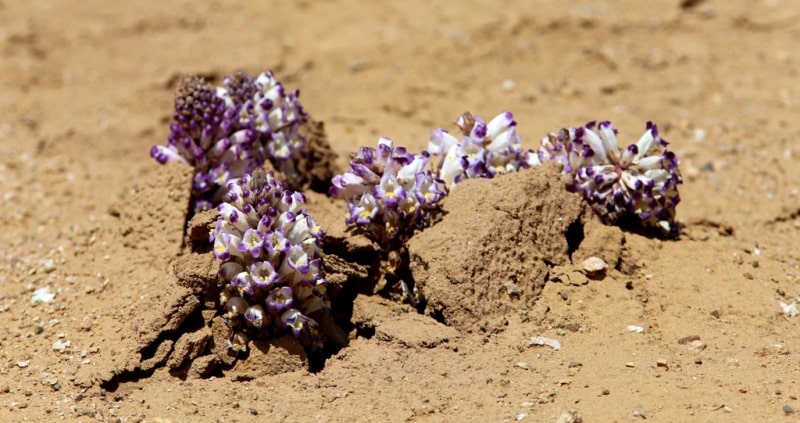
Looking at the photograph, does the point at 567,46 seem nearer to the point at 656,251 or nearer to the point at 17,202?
the point at 656,251

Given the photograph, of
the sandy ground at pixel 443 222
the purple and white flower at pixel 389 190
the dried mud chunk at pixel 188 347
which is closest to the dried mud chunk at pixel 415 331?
the sandy ground at pixel 443 222

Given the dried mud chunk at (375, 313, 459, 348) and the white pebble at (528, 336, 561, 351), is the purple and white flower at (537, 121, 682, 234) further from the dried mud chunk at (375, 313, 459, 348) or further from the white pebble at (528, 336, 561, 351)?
the dried mud chunk at (375, 313, 459, 348)

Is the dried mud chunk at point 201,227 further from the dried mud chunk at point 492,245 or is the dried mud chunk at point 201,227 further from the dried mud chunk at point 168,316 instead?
the dried mud chunk at point 492,245

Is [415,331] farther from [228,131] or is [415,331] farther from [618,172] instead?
[228,131]

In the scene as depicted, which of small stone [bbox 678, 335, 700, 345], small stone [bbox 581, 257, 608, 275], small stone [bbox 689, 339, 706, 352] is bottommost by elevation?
small stone [bbox 689, 339, 706, 352]

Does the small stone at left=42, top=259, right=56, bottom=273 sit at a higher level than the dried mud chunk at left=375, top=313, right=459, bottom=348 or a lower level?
higher

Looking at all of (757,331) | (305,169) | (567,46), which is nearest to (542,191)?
(757,331)

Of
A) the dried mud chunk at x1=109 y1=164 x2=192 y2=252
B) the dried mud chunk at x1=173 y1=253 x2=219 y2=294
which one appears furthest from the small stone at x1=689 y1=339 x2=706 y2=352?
the dried mud chunk at x1=109 y1=164 x2=192 y2=252
